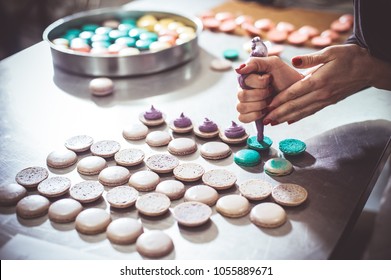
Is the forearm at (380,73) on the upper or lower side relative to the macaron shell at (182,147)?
upper

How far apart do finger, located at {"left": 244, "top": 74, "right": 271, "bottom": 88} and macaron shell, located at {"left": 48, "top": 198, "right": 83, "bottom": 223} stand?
1.73 ft

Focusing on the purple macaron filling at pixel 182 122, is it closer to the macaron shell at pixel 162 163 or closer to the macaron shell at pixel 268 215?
the macaron shell at pixel 162 163

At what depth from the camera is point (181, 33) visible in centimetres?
194

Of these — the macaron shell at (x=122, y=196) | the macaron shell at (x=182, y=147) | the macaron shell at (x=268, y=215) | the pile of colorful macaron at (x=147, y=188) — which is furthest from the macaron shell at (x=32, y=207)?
the macaron shell at (x=268, y=215)

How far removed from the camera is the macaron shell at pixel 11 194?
3.57 ft

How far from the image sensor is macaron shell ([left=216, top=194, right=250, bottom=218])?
3.43 ft

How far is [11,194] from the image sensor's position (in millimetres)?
1097

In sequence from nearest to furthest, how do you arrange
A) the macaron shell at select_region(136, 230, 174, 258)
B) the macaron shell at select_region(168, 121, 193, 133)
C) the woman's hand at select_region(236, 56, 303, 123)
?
the macaron shell at select_region(136, 230, 174, 258) → the woman's hand at select_region(236, 56, 303, 123) → the macaron shell at select_region(168, 121, 193, 133)

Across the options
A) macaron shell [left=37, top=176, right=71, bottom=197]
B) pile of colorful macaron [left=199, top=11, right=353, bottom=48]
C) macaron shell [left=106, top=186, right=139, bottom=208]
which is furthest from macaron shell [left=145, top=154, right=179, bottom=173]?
pile of colorful macaron [left=199, top=11, right=353, bottom=48]

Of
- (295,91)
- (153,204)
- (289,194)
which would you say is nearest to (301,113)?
(295,91)

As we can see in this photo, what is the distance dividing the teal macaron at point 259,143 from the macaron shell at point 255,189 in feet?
0.49

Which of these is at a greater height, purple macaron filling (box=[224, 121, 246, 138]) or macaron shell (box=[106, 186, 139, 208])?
macaron shell (box=[106, 186, 139, 208])

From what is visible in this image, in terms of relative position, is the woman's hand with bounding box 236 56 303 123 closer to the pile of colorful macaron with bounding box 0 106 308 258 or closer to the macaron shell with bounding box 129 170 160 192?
the pile of colorful macaron with bounding box 0 106 308 258

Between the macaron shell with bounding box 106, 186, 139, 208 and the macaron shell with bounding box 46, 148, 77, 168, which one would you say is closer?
the macaron shell with bounding box 106, 186, 139, 208
